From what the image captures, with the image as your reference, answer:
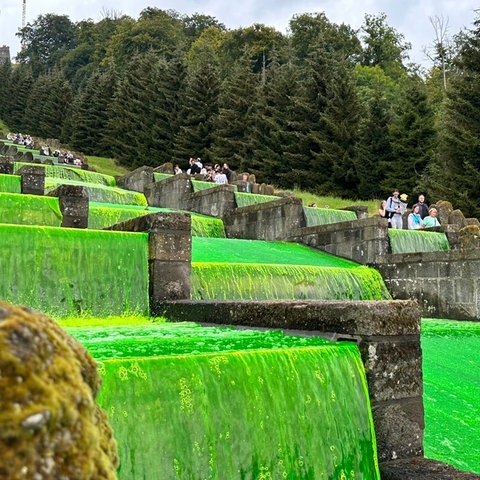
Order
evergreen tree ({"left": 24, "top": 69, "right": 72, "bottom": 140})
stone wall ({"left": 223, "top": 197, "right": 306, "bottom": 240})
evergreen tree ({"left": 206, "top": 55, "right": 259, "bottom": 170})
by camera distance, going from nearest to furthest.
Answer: stone wall ({"left": 223, "top": 197, "right": 306, "bottom": 240}) < evergreen tree ({"left": 206, "top": 55, "right": 259, "bottom": 170}) < evergreen tree ({"left": 24, "top": 69, "right": 72, "bottom": 140})

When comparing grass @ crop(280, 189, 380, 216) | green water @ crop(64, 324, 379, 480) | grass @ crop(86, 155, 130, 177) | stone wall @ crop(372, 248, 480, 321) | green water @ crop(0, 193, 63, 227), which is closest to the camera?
green water @ crop(64, 324, 379, 480)

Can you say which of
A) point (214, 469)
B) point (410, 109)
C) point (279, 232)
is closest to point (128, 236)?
point (214, 469)

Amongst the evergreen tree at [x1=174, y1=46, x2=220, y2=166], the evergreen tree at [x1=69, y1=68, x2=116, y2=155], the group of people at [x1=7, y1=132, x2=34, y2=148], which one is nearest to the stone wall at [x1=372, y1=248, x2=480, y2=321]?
the evergreen tree at [x1=174, y1=46, x2=220, y2=166]

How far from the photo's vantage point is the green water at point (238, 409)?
3.21 m

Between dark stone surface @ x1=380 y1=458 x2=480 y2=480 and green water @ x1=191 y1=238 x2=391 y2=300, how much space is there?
526 centimetres

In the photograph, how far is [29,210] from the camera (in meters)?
9.83

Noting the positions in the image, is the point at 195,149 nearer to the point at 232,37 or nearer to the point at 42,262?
the point at 232,37

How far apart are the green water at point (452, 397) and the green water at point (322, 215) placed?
26.9ft

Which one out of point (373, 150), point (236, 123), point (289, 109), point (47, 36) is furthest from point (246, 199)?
point (47, 36)

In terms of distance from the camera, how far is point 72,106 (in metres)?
65.3

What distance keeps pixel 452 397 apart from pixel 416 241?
31.0ft

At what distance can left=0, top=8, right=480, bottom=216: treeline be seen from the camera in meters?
35.2

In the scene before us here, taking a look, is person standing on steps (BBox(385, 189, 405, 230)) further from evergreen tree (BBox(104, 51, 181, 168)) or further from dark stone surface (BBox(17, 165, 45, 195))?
evergreen tree (BBox(104, 51, 181, 168))

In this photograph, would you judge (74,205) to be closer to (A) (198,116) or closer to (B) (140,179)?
(B) (140,179)
